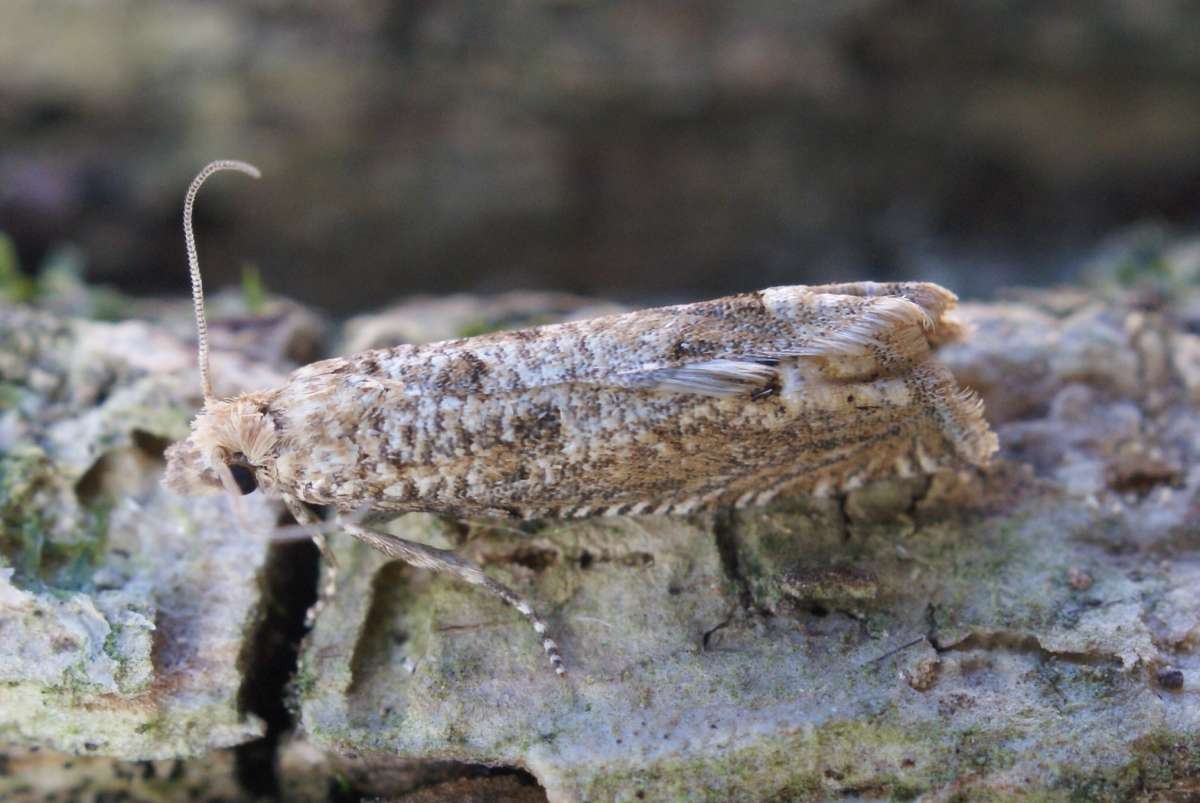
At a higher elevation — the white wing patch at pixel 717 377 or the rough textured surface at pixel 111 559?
the white wing patch at pixel 717 377

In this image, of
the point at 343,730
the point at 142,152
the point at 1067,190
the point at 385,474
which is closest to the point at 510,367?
the point at 385,474

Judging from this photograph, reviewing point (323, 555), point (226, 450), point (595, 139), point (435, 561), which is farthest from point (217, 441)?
point (595, 139)

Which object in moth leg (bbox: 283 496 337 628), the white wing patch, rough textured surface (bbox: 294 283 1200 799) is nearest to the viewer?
rough textured surface (bbox: 294 283 1200 799)

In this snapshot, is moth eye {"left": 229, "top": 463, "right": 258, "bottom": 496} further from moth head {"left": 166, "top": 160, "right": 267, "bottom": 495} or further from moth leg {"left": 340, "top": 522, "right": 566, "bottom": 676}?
moth leg {"left": 340, "top": 522, "right": 566, "bottom": 676}

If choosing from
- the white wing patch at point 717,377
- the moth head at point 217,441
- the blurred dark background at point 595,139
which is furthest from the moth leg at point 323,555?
the blurred dark background at point 595,139

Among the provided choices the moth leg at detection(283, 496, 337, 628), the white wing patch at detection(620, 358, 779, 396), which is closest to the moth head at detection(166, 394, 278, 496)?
the moth leg at detection(283, 496, 337, 628)

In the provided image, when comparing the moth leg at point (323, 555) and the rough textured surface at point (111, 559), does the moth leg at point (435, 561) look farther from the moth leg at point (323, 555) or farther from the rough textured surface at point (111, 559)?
the rough textured surface at point (111, 559)
